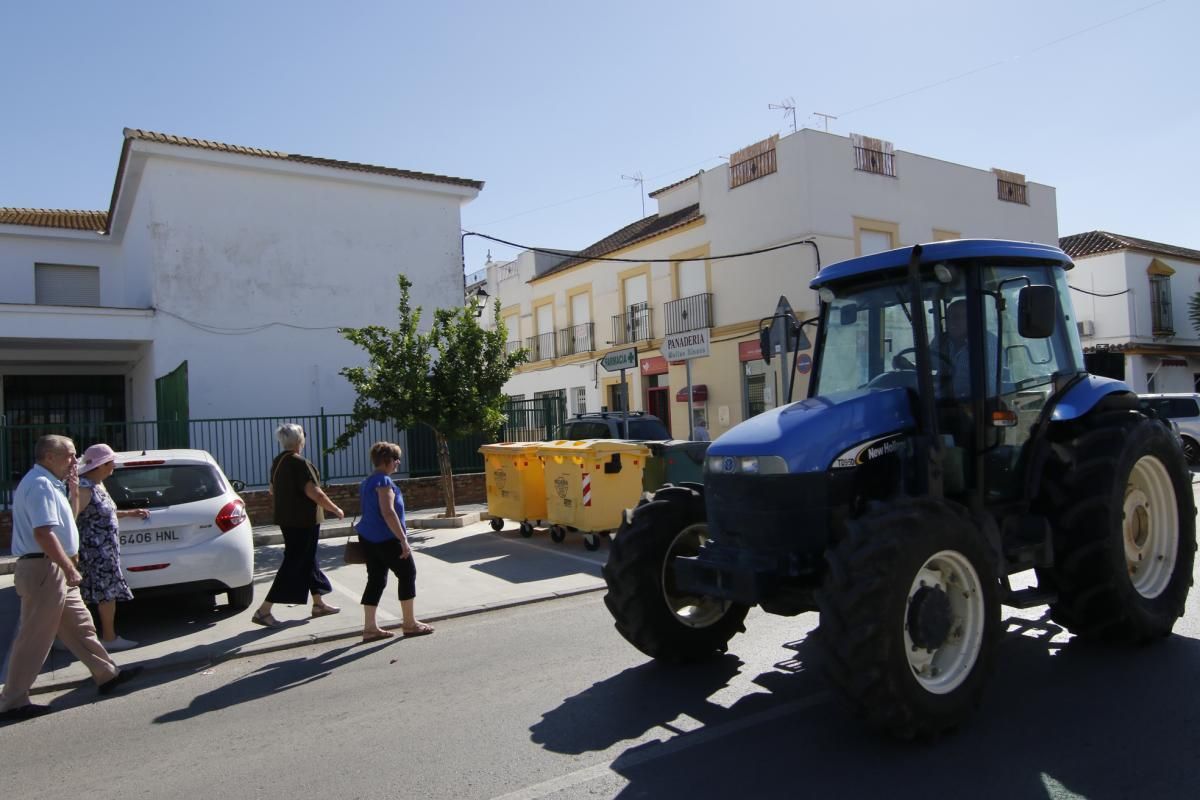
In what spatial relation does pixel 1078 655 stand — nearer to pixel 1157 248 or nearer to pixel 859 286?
pixel 859 286

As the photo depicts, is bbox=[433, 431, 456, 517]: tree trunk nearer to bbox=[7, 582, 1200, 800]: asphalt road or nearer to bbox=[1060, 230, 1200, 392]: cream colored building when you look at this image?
bbox=[7, 582, 1200, 800]: asphalt road

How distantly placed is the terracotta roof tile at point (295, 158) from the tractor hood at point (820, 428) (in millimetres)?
14901

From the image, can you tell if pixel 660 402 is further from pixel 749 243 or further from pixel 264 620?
pixel 264 620

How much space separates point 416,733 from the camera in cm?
478

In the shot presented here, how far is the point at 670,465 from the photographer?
39.2 feet

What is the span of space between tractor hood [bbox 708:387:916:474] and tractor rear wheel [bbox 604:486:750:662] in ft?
2.29

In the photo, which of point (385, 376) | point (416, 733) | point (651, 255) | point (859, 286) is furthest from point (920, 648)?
point (651, 255)

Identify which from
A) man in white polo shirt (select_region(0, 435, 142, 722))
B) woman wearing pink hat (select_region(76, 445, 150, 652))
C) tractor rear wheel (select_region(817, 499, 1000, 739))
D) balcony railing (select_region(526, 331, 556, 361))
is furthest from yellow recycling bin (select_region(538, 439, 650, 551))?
balcony railing (select_region(526, 331, 556, 361))

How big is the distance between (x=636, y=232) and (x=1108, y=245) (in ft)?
55.3

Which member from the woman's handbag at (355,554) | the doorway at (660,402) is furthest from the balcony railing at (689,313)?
the woman's handbag at (355,554)

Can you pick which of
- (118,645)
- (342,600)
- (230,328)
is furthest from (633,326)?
(118,645)

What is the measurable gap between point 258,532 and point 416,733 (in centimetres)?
939

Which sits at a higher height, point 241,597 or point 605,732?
point 241,597

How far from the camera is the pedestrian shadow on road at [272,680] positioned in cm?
561
